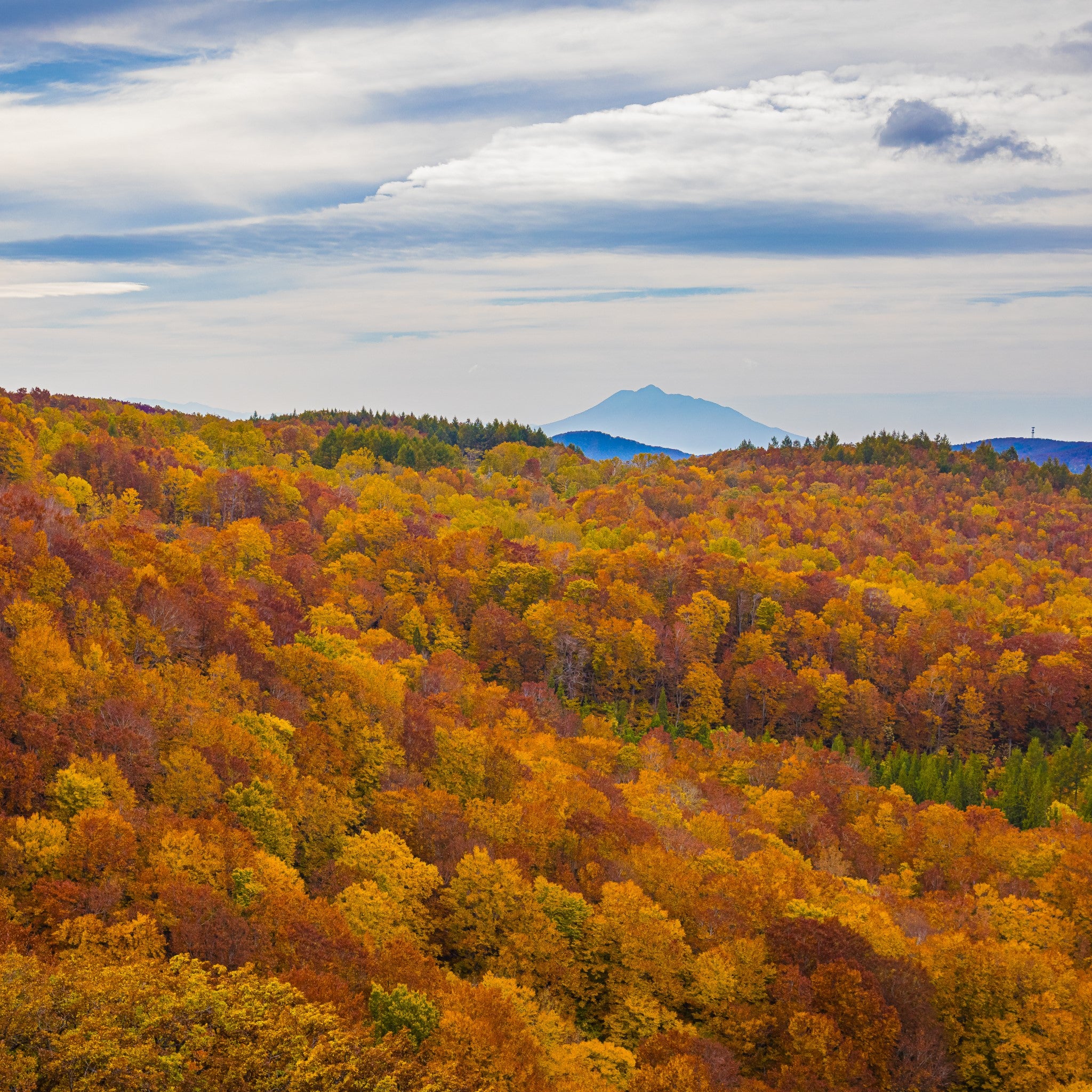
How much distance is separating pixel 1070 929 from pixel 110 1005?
168 feet

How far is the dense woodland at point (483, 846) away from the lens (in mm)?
33969

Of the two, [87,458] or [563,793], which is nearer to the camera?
[563,793]

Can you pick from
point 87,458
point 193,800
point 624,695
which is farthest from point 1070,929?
point 87,458

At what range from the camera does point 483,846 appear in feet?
178

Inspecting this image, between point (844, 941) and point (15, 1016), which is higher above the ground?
point (15, 1016)

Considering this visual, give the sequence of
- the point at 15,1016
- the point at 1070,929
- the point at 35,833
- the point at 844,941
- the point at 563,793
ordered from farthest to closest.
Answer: the point at 563,793, the point at 1070,929, the point at 844,941, the point at 35,833, the point at 15,1016

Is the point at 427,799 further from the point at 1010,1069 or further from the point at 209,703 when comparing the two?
the point at 1010,1069

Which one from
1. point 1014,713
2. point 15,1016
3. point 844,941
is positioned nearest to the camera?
point 15,1016

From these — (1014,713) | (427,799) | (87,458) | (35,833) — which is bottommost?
(1014,713)

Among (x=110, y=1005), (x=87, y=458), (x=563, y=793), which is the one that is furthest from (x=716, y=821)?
(x=87, y=458)

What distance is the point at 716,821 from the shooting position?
66.9 meters

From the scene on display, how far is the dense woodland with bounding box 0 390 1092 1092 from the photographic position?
33969 mm

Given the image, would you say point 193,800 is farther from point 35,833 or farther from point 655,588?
point 655,588

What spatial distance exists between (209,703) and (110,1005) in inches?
1320
